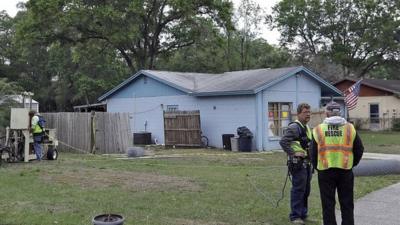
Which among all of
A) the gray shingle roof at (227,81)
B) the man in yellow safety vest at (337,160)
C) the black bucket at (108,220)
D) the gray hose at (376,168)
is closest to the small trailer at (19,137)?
the gray shingle roof at (227,81)

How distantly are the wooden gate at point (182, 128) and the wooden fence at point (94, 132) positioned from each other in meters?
3.58

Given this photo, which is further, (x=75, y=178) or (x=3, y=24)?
(x=3, y=24)

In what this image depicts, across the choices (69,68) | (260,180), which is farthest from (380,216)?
(69,68)

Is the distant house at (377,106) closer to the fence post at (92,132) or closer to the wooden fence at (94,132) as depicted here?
the wooden fence at (94,132)

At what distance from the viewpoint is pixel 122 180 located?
42.8ft

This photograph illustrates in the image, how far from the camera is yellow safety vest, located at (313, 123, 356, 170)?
7125 mm

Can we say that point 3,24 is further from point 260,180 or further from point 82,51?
point 260,180

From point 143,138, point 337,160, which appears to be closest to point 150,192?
point 337,160

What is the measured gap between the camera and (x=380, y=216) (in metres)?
9.17

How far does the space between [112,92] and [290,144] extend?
80.8 feet

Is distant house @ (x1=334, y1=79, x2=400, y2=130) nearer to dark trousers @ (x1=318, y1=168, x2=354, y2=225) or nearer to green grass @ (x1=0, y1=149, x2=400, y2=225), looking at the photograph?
green grass @ (x1=0, y1=149, x2=400, y2=225)

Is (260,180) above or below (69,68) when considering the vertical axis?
below

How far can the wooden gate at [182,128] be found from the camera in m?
26.4

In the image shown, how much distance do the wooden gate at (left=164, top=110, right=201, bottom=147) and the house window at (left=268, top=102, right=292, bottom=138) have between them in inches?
136
